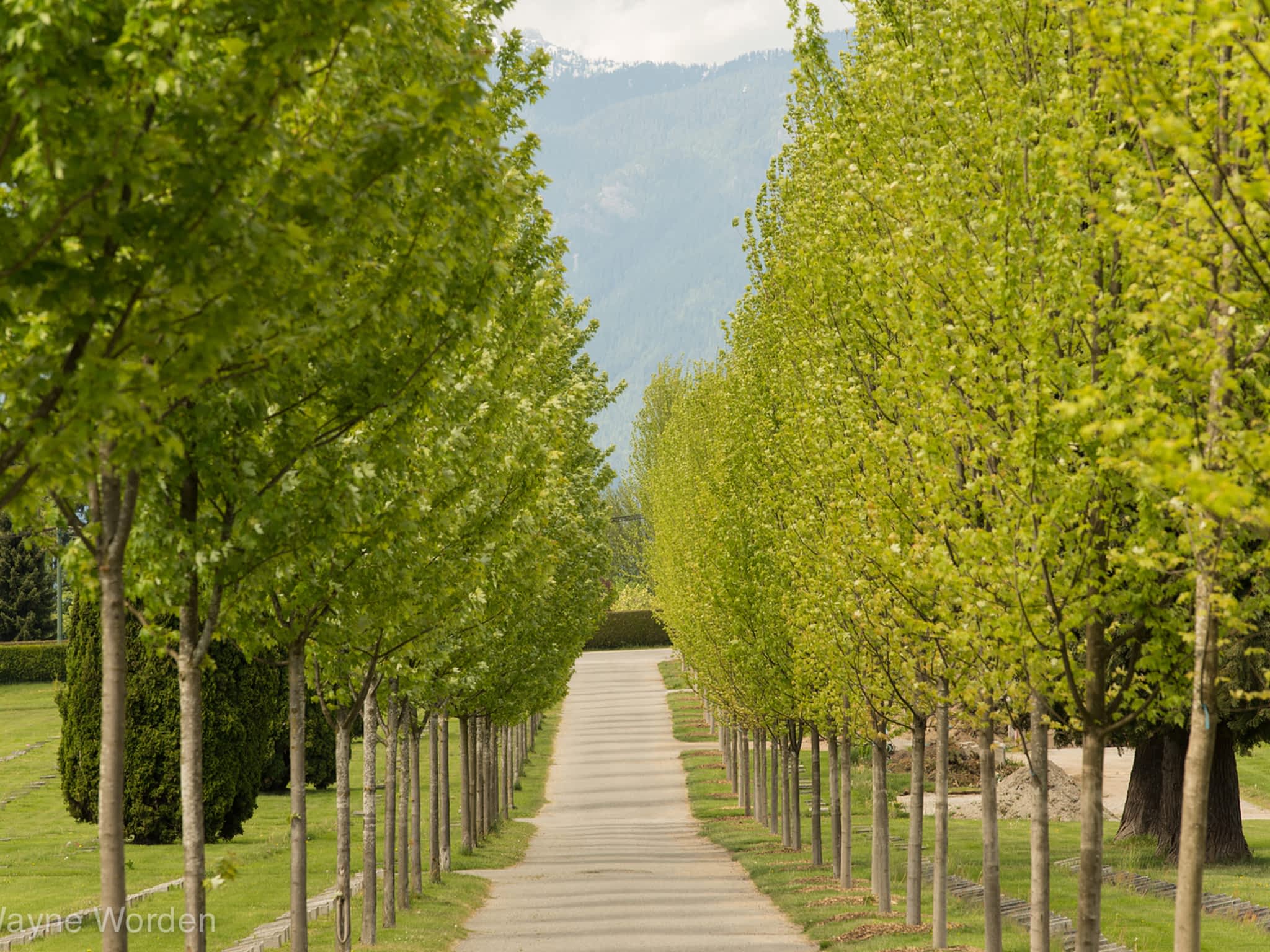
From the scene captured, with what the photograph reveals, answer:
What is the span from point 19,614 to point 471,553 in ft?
197

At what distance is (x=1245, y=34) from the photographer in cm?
565

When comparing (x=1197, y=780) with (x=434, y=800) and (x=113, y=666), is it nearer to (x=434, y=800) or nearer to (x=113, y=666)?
(x=113, y=666)

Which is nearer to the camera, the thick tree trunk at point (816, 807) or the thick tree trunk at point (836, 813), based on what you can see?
the thick tree trunk at point (836, 813)

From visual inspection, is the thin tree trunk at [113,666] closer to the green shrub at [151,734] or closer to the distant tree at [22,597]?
the green shrub at [151,734]

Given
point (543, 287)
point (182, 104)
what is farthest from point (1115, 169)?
point (543, 287)

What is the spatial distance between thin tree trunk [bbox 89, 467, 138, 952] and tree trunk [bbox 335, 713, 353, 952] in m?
5.81

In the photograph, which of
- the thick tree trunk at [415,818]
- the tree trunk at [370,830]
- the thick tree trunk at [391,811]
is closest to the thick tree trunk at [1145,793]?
the thick tree trunk at [415,818]

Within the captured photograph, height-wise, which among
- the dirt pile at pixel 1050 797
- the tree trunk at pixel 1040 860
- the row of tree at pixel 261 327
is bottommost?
the dirt pile at pixel 1050 797

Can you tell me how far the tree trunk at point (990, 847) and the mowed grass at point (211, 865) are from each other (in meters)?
6.34

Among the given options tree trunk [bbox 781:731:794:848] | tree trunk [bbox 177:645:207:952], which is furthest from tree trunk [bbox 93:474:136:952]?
tree trunk [bbox 781:731:794:848]

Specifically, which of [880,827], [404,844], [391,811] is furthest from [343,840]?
[880,827]

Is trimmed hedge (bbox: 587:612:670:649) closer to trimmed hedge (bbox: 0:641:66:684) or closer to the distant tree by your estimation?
the distant tree

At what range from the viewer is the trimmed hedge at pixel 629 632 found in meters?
83.8

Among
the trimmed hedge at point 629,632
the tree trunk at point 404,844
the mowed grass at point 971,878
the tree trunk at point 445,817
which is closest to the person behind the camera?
the mowed grass at point 971,878
